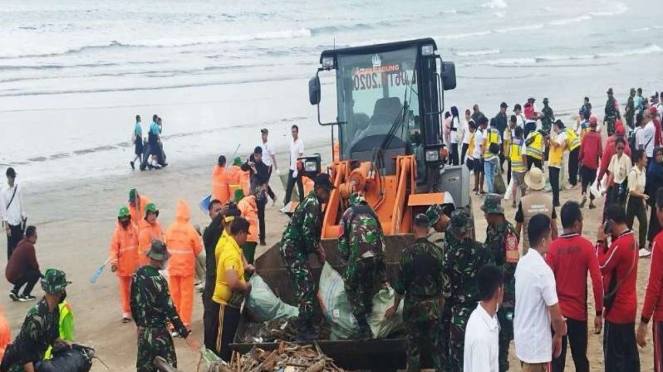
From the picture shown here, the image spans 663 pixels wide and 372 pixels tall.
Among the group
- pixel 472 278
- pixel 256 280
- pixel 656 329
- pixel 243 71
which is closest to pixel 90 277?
pixel 256 280

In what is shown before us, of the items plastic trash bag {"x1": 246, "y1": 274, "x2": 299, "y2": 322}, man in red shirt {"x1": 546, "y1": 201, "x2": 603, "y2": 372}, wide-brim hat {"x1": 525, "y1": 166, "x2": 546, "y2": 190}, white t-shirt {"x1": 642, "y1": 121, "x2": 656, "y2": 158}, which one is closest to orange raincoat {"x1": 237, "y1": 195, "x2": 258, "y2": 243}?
plastic trash bag {"x1": 246, "y1": 274, "x2": 299, "y2": 322}

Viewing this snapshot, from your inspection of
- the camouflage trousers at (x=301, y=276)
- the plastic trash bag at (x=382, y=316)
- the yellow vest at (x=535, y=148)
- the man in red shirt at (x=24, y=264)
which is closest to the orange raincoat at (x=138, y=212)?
the man in red shirt at (x=24, y=264)

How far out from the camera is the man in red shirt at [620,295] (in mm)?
7414

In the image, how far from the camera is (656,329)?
727 centimetres

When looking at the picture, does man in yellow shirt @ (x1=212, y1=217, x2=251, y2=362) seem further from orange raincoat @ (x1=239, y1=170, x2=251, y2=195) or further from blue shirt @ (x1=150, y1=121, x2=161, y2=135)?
blue shirt @ (x1=150, y1=121, x2=161, y2=135)

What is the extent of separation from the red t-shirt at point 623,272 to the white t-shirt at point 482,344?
92.3 inches

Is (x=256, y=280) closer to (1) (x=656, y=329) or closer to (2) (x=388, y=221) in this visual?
(2) (x=388, y=221)

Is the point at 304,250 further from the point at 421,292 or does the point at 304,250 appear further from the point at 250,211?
the point at 250,211

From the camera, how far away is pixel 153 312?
796 cm

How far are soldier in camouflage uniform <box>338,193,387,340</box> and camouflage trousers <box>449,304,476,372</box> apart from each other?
31.7 inches

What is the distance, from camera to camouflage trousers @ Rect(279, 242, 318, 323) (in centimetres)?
830

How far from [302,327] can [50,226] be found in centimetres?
1097

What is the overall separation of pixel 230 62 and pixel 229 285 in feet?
140

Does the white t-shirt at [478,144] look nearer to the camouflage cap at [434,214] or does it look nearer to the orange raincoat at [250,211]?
the orange raincoat at [250,211]
